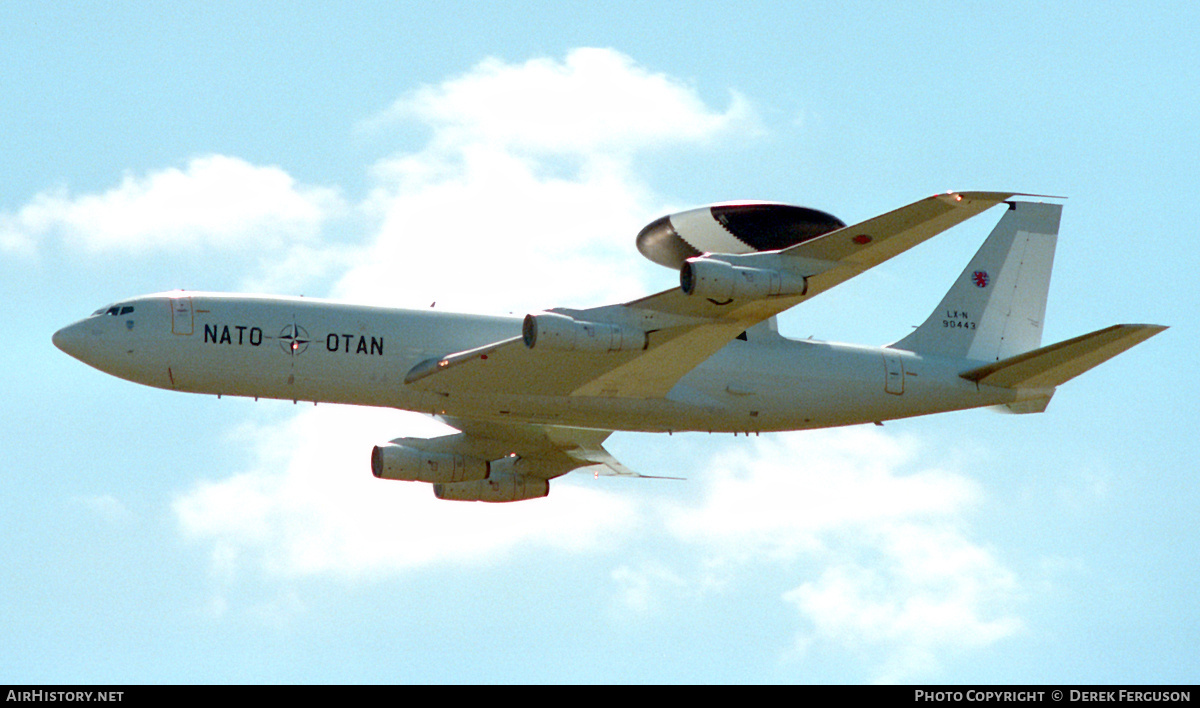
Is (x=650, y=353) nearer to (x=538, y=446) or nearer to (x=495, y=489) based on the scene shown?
(x=538, y=446)

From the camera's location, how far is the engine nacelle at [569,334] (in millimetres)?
38375

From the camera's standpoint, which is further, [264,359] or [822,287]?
[264,359]

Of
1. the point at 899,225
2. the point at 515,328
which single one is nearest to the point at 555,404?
the point at 515,328

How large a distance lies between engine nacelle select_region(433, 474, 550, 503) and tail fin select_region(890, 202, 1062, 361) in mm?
14221

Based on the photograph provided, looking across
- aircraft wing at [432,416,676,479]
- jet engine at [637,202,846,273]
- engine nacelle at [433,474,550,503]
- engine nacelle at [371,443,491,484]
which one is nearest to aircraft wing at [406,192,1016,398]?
jet engine at [637,202,846,273]

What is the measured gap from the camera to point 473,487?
5106cm

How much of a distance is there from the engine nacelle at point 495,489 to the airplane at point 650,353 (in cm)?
224

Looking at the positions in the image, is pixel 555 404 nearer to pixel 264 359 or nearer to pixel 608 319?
pixel 608 319

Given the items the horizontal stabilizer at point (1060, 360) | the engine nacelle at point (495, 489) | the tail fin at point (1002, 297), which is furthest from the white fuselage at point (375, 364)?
the engine nacelle at point (495, 489)

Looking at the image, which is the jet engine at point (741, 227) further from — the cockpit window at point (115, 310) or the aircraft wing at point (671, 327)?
the cockpit window at point (115, 310)

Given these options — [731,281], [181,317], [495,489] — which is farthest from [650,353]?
[181,317]

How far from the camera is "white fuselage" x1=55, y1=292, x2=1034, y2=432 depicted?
41594mm

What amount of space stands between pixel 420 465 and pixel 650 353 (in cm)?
1216
